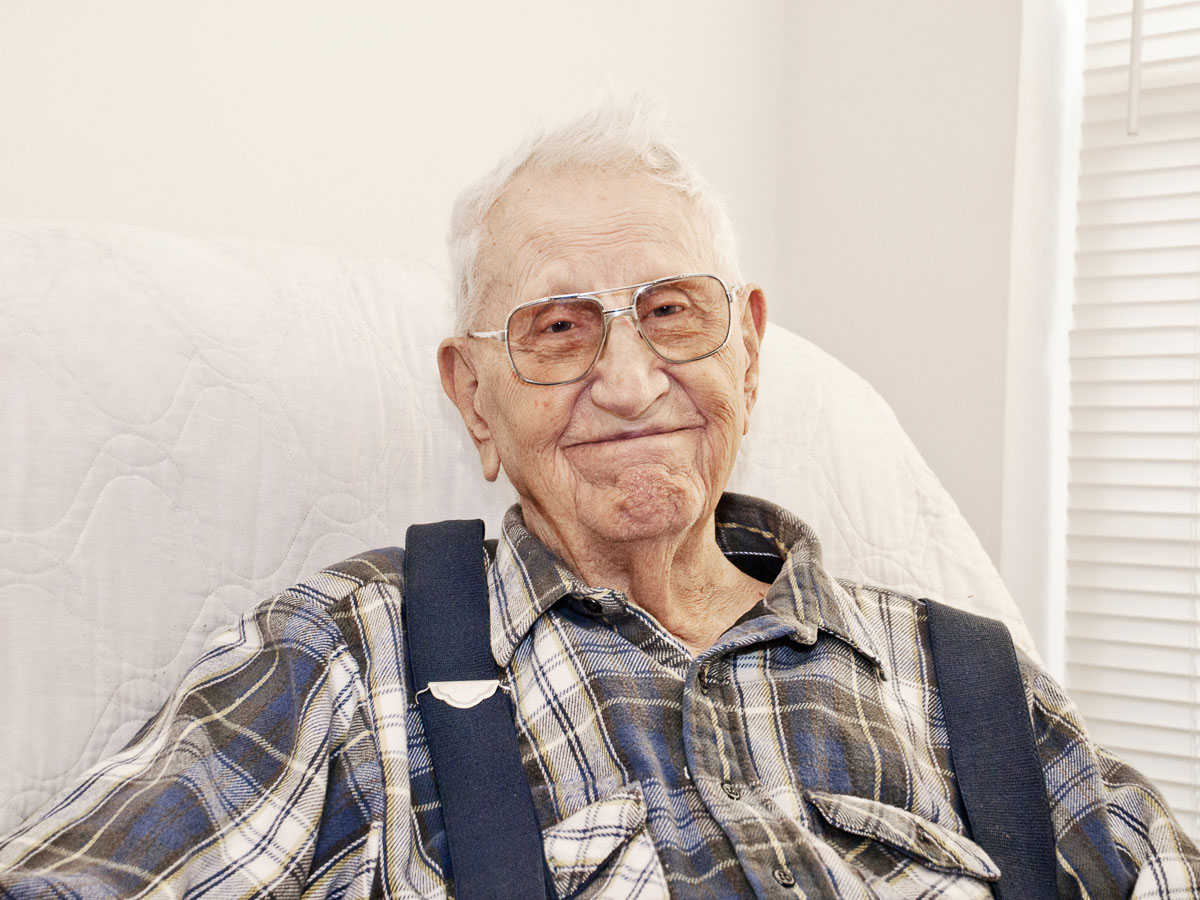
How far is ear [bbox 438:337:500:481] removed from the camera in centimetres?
120

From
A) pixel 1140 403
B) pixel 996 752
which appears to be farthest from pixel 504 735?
pixel 1140 403

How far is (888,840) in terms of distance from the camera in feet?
3.09

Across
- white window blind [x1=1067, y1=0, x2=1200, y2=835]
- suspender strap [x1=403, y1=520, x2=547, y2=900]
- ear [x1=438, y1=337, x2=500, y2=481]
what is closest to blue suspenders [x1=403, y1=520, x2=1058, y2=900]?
suspender strap [x1=403, y1=520, x2=547, y2=900]

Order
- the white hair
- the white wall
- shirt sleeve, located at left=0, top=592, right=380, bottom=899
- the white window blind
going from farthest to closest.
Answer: the white window blind → the white wall → the white hair → shirt sleeve, located at left=0, top=592, right=380, bottom=899

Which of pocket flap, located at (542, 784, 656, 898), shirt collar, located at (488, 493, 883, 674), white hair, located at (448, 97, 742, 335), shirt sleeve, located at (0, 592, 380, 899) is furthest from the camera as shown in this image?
white hair, located at (448, 97, 742, 335)

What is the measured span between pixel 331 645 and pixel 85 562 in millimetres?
247

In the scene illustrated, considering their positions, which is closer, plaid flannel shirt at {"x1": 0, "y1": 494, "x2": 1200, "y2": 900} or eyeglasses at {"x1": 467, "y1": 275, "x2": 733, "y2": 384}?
plaid flannel shirt at {"x1": 0, "y1": 494, "x2": 1200, "y2": 900}

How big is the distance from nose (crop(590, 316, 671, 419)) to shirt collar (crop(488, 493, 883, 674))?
0.18 metres

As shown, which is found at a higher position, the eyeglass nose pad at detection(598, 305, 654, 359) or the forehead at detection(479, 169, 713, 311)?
the forehead at detection(479, 169, 713, 311)

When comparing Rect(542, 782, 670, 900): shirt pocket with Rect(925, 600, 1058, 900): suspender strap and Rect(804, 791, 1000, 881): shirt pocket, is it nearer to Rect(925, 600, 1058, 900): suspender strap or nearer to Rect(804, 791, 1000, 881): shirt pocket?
Rect(804, 791, 1000, 881): shirt pocket

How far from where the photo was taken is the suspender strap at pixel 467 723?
34.1 inches

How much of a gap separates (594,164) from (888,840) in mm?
742

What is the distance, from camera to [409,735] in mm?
958

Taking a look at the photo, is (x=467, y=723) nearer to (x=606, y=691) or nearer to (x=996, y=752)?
(x=606, y=691)
